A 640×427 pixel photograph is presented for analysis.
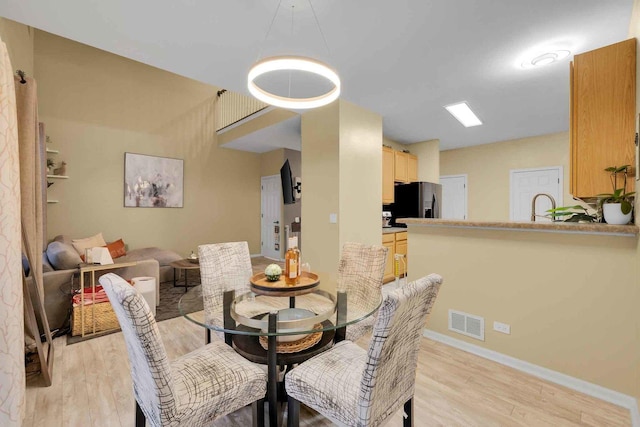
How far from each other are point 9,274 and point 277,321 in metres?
1.29

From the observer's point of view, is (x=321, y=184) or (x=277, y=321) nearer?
(x=277, y=321)

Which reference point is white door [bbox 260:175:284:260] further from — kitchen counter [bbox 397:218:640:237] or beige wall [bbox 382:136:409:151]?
kitchen counter [bbox 397:218:640:237]

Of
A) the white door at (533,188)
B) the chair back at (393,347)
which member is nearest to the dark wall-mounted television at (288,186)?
the chair back at (393,347)

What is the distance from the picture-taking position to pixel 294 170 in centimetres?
673

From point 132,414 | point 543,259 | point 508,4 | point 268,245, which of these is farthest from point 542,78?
point 268,245


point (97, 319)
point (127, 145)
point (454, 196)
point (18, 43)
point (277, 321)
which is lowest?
point (97, 319)

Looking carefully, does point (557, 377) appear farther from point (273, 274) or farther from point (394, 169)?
point (394, 169)

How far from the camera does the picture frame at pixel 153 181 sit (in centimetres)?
548

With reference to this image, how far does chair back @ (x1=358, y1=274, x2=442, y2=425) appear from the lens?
1.01m

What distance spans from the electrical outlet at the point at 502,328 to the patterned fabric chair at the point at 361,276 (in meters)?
1.00

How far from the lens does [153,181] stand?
5.73 m

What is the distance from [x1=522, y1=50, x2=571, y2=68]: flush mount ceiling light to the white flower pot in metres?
1.54

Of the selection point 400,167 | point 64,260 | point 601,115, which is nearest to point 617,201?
point 601,115

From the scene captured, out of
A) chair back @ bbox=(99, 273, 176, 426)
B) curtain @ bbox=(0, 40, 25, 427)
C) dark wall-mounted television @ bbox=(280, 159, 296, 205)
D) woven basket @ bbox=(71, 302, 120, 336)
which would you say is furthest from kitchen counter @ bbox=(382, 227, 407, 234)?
curtain @ bbox=(0, 40, 25, 427)
